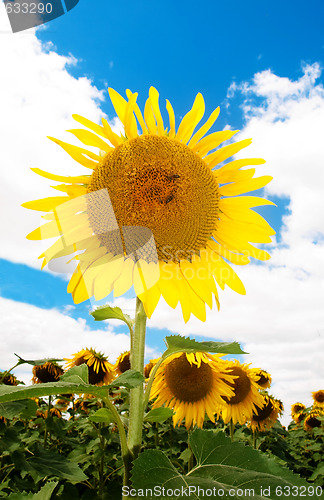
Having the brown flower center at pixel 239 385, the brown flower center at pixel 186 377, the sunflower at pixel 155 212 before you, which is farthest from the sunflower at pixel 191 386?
the sunflower at pixel 155 212

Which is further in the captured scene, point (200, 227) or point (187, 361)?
point (187, 361)

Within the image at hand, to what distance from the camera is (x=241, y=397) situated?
4.89 metres

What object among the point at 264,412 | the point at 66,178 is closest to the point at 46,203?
the point at 66,178

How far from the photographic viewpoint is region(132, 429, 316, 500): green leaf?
1326 millimetres

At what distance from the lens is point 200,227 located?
210cm

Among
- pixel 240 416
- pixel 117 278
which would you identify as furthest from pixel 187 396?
pixel 117 278

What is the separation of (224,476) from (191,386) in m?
2.52

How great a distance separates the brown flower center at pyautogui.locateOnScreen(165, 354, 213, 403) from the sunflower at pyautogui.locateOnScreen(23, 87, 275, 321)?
199cm

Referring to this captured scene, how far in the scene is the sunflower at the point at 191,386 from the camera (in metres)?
3.89

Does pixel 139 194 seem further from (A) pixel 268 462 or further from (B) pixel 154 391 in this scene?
(B) pixel 154 391

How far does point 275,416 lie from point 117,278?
4.96 m

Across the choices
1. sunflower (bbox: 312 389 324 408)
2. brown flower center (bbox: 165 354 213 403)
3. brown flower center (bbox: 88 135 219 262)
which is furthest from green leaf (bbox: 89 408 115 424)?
sunflower (bbox: 312 389 324 408)

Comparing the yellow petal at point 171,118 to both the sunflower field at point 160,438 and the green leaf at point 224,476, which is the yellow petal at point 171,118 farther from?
the green leaf at point 224,476

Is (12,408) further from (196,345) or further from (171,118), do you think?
(171,118)
